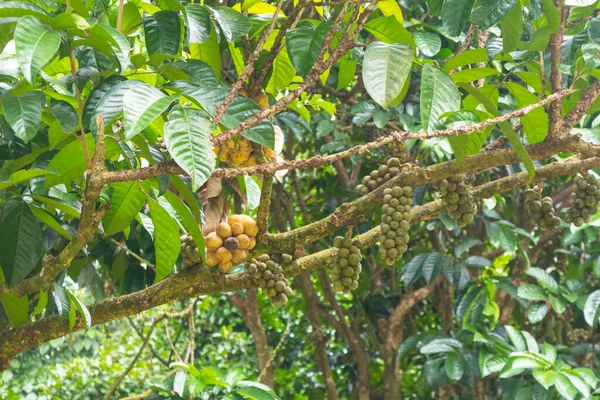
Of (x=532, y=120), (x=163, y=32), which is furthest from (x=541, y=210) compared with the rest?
(x=163, y=32)

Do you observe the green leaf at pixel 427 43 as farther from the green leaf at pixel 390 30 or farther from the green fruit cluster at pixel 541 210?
the green leaf at pixel 390 30

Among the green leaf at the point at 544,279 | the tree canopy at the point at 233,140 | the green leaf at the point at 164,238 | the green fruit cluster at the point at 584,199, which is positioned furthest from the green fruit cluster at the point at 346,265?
the green leaf at the point at 544,279

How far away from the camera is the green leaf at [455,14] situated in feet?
4.27

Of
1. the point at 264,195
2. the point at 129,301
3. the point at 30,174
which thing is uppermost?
the point at 30,174

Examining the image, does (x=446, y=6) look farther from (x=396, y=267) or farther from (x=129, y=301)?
(x=396, y=267)

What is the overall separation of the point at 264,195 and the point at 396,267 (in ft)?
8.95

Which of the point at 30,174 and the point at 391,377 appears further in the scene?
the point at 391,377

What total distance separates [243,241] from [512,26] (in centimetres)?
66

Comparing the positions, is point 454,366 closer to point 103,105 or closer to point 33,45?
point 103,105

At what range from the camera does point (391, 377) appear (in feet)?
11.3

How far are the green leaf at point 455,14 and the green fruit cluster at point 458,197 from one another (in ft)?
1.04

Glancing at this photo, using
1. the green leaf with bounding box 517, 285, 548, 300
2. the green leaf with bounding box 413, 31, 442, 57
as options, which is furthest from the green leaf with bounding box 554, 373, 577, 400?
the green leaf with bounding box 413, 31, 442, 57

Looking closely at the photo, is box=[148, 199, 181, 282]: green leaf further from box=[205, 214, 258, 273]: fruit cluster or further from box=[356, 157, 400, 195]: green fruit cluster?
box=[356, 157, 400, 195]: green fruit cluster

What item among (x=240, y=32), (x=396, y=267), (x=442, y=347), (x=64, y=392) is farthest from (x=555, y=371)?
(x=64, y=392)
